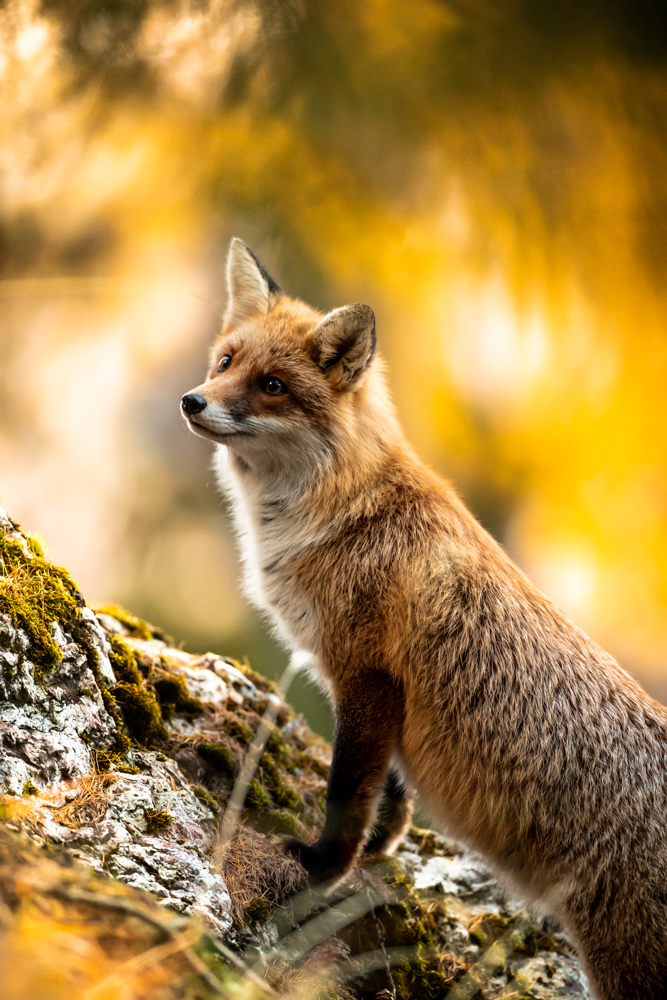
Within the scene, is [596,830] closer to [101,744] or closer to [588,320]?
[101,744]

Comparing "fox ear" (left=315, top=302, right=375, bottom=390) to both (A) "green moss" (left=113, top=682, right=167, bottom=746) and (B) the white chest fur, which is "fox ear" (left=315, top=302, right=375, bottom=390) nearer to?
(B) the white chest fur

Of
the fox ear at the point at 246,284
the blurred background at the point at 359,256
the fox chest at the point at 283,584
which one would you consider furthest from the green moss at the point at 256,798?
the fox ear at the point at 246,284

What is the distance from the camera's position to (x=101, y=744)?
2459 mm

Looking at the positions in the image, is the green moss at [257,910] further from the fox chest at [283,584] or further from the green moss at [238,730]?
the fox chest at [283,584]

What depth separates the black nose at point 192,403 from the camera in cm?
288

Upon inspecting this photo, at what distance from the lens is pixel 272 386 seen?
10.4ft

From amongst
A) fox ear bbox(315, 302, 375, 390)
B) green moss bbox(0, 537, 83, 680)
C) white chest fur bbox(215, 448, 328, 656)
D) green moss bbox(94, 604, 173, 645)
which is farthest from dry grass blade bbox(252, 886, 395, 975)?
fox ear bbox(315, 302, 375, 390)

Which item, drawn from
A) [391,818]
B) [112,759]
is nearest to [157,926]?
[112,759]

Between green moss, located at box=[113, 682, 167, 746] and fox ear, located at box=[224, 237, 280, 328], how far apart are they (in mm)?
2218

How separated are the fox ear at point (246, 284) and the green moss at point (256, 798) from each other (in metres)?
2.59

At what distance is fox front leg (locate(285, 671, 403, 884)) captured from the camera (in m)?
2.77

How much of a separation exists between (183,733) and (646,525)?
17.3 feet

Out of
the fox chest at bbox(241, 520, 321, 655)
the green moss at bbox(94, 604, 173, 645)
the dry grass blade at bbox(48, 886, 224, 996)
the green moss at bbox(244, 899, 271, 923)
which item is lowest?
the green moss at bbox(244, 899, 271, 923)

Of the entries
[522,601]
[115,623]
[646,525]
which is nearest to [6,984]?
[522,601]
